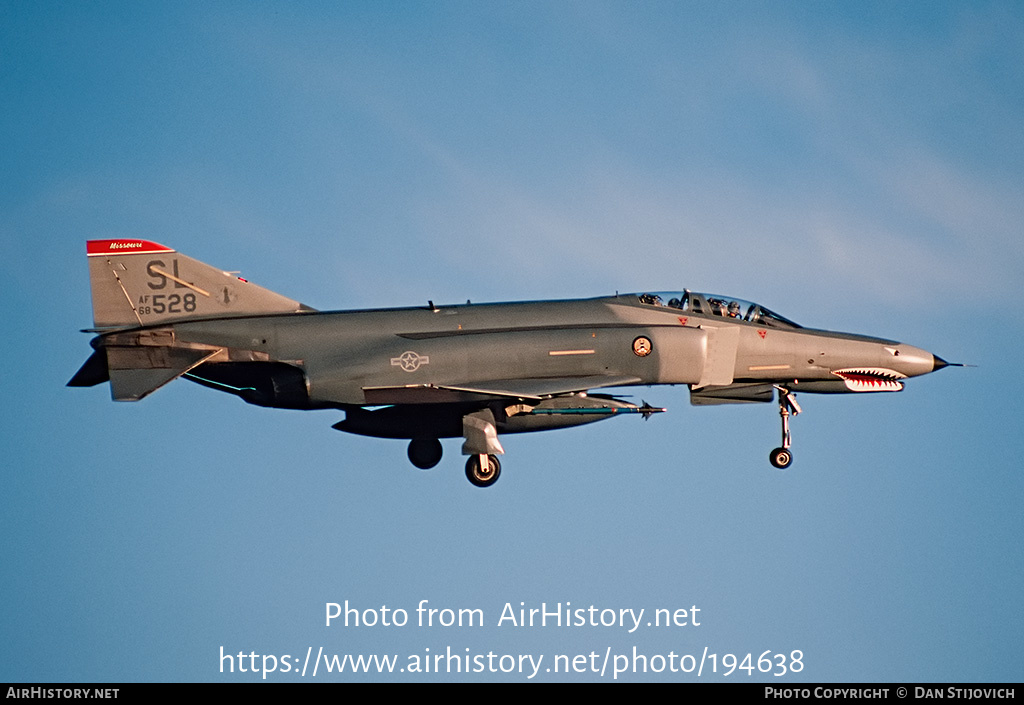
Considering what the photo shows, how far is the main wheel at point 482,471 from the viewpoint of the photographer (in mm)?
28516

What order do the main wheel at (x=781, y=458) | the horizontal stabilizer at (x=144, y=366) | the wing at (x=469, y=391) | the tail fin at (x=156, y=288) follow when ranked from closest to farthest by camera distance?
the horizontal stabilizer at (x=144, y=366)
the wing at (x=469, y=391)
the tail fin at (x=156, y=288)
the main wheel at (x=781, y=458)

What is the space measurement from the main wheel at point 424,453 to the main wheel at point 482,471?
1.77m

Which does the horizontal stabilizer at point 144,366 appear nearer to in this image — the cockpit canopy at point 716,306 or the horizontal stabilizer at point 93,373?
the horizontal stabilizer at point 93,373

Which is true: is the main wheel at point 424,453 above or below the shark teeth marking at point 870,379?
below

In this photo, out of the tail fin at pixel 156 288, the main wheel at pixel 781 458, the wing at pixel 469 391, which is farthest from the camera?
the main wheel at pixel 781 458

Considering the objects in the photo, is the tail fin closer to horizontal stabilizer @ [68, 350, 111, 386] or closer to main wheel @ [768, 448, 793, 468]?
horizontal stabilizer @ [68, 350, 111, 386]

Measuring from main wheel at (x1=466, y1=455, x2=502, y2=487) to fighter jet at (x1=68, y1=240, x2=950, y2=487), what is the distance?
0.04 m

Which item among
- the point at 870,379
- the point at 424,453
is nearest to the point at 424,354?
the point at 424,453

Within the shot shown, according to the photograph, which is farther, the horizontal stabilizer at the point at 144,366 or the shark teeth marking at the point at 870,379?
the shark teeth marking at the point at 870,379

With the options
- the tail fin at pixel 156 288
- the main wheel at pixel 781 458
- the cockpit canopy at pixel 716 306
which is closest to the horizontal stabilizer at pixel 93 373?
the tail fin at pixel 156 288

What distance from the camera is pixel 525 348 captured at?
28219mm
